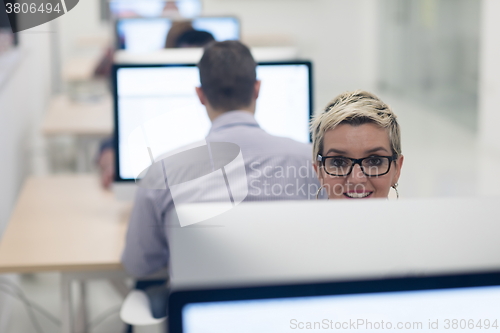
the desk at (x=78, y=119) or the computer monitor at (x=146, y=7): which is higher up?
the computer monitor at (x=146, y=7)

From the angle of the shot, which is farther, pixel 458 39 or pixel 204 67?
pixel 458 39

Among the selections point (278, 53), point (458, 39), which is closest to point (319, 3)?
point (458, 39)

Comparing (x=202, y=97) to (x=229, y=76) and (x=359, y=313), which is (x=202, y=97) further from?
(x=359, y=313)

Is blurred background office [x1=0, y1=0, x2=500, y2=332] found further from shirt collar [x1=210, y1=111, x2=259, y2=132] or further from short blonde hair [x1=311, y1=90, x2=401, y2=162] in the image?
shirt collar [x1=210, y1=111, x2=259, y2=132]

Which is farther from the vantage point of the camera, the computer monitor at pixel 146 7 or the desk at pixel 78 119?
the computer monitor at pixel 146 7

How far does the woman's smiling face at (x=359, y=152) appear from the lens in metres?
0.66

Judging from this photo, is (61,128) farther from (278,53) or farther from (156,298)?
(156,298)

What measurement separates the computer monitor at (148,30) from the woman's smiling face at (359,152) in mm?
2474

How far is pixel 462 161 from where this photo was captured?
13.3ft

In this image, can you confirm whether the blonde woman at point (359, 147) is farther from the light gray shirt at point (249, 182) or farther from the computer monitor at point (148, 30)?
the computer monitor at point (148, 30)

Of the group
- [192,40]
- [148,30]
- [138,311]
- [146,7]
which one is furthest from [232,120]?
[146,7]

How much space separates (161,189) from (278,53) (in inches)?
24.0

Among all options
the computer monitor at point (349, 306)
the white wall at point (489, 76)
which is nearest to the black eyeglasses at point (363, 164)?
the computer monitor at point (349, 306)

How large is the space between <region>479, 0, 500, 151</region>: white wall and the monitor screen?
3.38 meters
